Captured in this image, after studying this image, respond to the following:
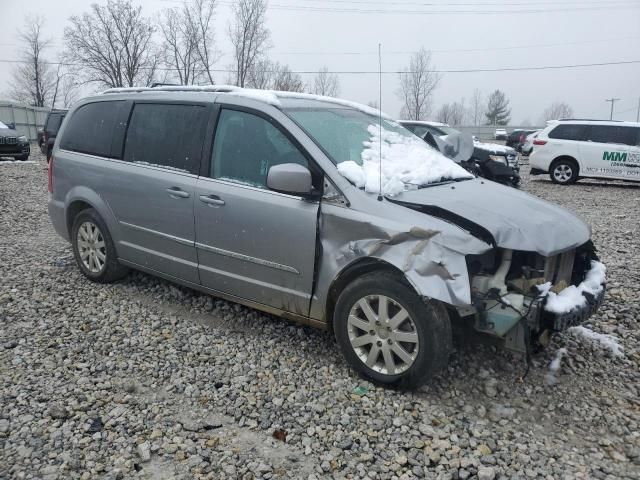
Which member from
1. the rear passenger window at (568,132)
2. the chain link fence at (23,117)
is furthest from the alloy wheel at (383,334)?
the chain link fence at (23,117)

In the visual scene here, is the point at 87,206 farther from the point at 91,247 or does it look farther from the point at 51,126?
the point at 51,126

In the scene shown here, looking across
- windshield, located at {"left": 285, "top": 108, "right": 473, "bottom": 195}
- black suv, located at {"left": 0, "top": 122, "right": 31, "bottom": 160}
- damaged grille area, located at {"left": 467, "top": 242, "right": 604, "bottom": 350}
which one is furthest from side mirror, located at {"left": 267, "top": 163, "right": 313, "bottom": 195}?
black suv, located at {"left": 0, "top": 122, "right": 31, "bottom": 160}

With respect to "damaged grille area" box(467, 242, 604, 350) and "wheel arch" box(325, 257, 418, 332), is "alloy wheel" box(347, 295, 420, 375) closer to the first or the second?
"wheel arch" box(325, 257, 418, 332)

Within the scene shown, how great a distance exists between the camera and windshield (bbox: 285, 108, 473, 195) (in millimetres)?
3406

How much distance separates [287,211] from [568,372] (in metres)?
2.15

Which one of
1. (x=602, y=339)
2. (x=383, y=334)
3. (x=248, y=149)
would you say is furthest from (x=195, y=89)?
(x=602, y=339)

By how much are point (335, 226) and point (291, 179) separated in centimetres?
40

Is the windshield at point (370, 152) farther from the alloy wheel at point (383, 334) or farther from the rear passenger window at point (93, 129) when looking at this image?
the rear passenger window at point (93, 129)

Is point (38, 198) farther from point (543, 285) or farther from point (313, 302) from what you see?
point (543, 285)

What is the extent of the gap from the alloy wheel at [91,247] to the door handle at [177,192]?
1.17m

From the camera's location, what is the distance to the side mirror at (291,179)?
331cm

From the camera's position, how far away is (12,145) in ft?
55.9

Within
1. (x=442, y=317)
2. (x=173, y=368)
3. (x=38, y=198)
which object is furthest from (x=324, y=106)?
(x=38, y=198)

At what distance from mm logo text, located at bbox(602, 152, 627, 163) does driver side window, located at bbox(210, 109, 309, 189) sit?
43.8 feet
